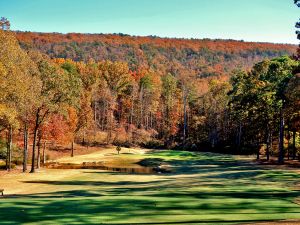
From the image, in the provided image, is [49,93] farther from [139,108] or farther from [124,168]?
[139,108]

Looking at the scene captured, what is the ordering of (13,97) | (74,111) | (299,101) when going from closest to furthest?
1. (13,97)
2. (299,101)
3. (74,111)

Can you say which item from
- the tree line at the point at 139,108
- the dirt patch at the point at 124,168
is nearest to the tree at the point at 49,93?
the tree line at the point at 139,108

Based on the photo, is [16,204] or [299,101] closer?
[16,204]

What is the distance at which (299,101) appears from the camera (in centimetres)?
4356

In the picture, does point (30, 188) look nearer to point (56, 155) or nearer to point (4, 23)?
point (4, 23)

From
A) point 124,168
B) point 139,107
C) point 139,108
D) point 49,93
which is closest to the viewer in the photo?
point 49,93

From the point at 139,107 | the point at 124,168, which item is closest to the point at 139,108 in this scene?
the point at 139,107

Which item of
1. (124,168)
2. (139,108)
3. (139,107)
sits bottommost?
(124,168)

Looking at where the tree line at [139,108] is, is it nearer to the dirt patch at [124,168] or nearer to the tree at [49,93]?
the tree at [49,93]

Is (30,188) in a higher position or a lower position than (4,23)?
lower

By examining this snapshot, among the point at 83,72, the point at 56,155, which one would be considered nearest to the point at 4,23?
the point at 56,155

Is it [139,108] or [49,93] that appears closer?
[49,93]

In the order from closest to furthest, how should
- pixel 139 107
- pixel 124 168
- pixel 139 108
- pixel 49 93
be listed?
pixel 49 93
pixel 124 168
pixel 139 107
pixel 139 108

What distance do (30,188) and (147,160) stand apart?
1378 inches
